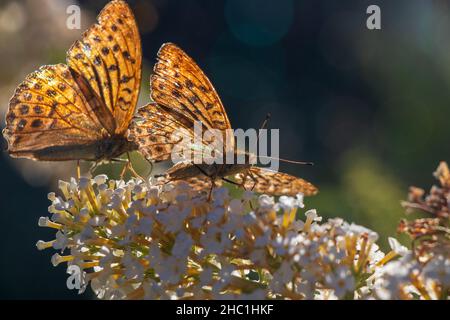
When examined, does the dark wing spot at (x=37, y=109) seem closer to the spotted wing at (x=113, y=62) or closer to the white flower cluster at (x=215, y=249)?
the spotted wing at (x=113, y=62)

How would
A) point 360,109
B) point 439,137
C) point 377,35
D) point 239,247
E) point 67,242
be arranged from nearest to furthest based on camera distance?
point 239,247 → point 67,242 → point 439,137 → point 377,35 → point 360,109

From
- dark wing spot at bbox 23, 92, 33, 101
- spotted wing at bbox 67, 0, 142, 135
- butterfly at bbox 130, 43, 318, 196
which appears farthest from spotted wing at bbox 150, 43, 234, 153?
dark wing spot at bbox 23, 92, 33, 101

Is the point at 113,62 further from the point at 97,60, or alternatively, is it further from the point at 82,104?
the point at 82,104

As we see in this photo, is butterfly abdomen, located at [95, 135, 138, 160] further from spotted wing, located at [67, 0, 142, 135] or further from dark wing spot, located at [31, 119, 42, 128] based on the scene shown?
dark wing spot, located at [31, 119, 42, 128]

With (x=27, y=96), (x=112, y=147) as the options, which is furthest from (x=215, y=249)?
(x=27, y=96)

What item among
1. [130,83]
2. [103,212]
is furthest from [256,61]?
[103,212]

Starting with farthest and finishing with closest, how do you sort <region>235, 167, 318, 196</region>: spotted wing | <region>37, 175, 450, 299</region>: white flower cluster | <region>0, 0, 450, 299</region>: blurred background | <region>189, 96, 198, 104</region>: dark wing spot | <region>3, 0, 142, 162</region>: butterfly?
<region>0, 0, 450, 299</region>: blurred background → <region>3, 0, 142, 162</region>: butterfly → <region>189, 96, 198, 104</region>: dark wing spot → <region>235, 167, 318, 196</region>: spotted wing → <region>37, 175, 450, 299</region>: white flower cluster

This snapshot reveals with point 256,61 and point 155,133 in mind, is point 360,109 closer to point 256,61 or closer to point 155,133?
point 256,61
